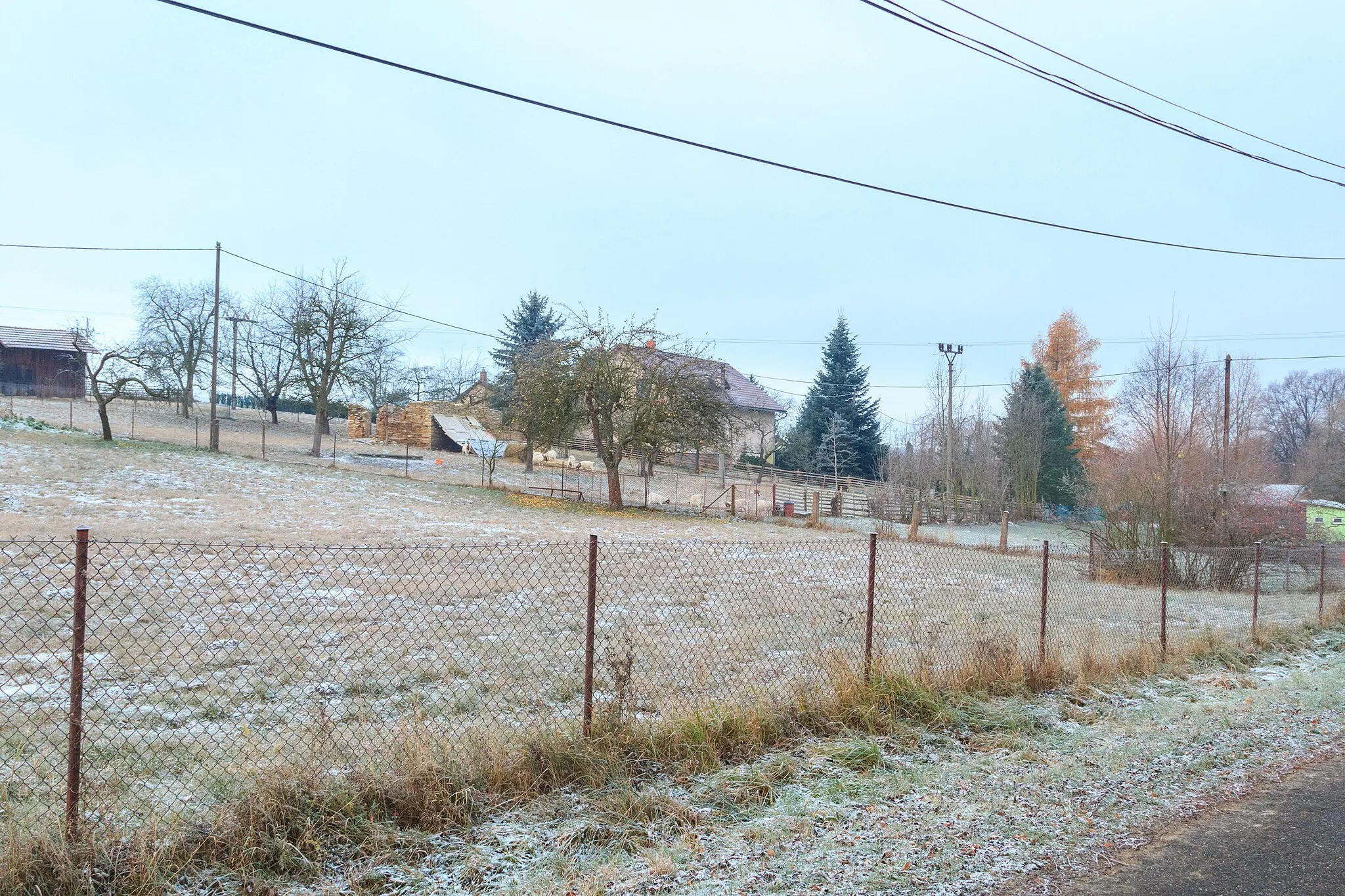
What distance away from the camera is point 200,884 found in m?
3.42

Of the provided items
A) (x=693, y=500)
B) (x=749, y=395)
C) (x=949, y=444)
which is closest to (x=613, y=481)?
(x=693, y=500)

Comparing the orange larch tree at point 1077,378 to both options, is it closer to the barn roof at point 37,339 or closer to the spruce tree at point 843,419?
the spruce tree at point 843,419

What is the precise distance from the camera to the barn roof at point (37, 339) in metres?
48.1

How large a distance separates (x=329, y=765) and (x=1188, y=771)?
5.33 metres

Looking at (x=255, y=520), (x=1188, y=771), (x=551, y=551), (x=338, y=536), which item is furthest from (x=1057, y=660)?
(x=255, y=520)

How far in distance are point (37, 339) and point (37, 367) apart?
1.84 metres

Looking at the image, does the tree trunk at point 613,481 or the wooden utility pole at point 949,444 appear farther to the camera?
the wooden utility pole at point 949,444

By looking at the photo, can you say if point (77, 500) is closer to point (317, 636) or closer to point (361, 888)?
point (317, 636)

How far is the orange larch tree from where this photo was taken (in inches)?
1965

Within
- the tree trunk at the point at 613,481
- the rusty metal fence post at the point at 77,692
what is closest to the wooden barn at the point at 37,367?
the tree trunk at the point at 613,481

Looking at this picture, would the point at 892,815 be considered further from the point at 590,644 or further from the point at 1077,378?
the point at 1077,378

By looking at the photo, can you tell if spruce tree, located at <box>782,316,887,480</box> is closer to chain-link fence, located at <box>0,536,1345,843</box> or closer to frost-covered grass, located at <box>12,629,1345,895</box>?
chain-link fence, located at <box>0,536,1345,843</box>

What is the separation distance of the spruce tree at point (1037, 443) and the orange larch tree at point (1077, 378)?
2.52m

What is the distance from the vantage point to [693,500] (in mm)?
34125
